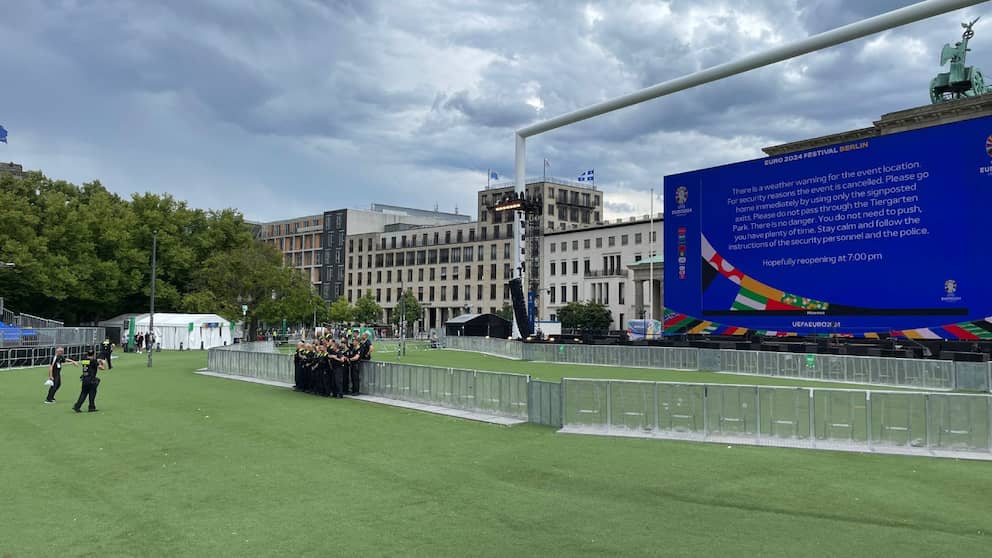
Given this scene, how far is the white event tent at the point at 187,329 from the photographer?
197 ft

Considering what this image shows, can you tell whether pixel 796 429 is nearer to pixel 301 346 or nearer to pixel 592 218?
pixel 301 346

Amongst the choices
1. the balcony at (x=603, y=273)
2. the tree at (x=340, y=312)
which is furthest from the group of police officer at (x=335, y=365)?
the tree at (x=340, y=312)

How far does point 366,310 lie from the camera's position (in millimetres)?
121062

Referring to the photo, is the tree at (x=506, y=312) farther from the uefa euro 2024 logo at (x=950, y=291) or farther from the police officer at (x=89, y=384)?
the police officer at (x=89, y=384)

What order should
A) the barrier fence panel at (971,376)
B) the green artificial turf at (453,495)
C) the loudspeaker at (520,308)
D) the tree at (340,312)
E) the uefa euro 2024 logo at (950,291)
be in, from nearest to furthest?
the green artificial turf at (453,495) → the barrier fence panel at (971,376) → the uefa euro 2024 logo at (950,291) → the loudspeaker at (520,308) → the tree at (340,312)

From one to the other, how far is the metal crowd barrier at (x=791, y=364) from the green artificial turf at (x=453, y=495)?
1648 cm

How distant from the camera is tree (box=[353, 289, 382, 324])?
12012 centimetres

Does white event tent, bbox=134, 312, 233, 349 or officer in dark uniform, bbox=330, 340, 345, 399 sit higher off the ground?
white event tent, bbox=134, 312, 233, 349

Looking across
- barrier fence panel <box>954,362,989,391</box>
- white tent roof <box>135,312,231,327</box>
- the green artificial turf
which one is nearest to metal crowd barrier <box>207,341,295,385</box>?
the green artificial turf

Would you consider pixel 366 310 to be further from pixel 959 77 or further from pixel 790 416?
pixel 790 416

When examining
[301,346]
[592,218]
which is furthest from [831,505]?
[592,218]

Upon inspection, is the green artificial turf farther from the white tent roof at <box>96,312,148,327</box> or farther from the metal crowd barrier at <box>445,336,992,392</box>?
the white tent roof at <box>96,312,148,327</box>

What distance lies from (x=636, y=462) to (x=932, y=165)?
94.8 feet

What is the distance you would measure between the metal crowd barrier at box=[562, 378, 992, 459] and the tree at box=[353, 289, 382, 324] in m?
104
